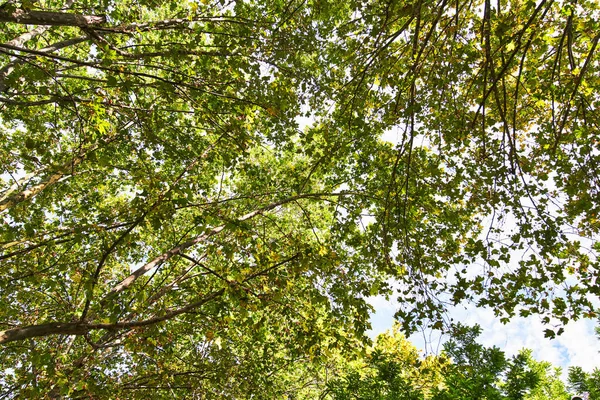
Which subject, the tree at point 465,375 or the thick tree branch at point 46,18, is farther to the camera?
the tree at point 465,375

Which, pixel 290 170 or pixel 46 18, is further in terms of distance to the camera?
pixel 290 170

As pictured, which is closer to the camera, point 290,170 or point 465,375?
point 465,375

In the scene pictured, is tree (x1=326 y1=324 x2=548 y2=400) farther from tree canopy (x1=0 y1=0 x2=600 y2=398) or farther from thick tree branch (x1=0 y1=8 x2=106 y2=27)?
thick tree branch (x1=0 y1=8 x2=106 y2=27)

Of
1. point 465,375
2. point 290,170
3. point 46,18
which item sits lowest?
point 465,375

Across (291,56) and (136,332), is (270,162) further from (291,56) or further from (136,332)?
(136,332)

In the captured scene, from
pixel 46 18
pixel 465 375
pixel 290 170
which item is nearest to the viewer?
pixel 46 18

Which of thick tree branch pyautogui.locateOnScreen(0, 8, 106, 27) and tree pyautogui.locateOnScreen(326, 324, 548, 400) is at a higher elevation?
thick tree branch pyautogui.locateOnScreen(0, 8, 106, 27)

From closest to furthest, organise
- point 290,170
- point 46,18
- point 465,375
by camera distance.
Result: 1. point 46,18
2. point 465,375
3. point 290,170

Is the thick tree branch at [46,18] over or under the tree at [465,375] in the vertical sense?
over

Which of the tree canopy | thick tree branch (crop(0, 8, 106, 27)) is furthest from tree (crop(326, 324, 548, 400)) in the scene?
thick tree branch (crop(0, 8, 106, 27))

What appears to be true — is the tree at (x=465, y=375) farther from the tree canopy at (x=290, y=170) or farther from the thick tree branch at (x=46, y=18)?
the thick tree branch at (x=46, y=18)

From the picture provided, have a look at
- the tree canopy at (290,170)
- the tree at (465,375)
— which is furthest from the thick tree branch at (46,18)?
the tree at (465,375)

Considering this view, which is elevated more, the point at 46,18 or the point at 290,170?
the point at 290,170

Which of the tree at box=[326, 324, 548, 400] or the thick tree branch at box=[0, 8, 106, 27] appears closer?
the thick tree branch at box=[0, 8, 106, 27]
